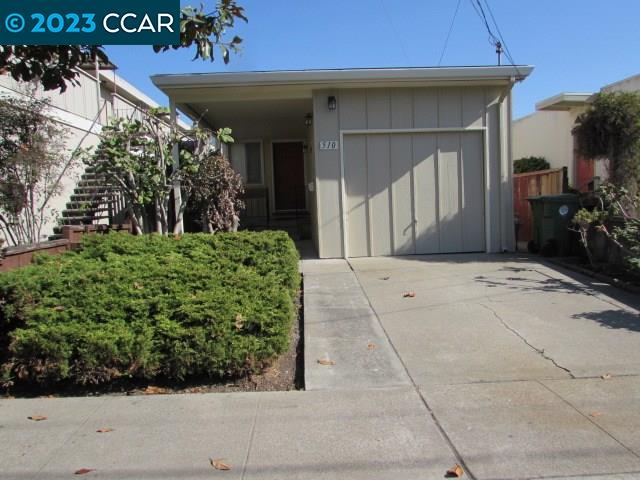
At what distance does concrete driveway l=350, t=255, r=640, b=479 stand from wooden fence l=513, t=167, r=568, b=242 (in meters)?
3.91

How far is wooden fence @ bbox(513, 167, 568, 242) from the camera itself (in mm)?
12162

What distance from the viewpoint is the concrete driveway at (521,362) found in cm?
352

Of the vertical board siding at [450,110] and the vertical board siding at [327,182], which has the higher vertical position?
the vertical board siding at [450,110]

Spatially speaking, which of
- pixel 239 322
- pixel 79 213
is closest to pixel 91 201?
pixel 79 213

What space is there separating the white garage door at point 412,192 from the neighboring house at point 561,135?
2279mm

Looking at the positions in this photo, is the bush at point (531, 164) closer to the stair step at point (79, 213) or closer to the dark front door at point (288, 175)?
the dark front door at point (288, 175)

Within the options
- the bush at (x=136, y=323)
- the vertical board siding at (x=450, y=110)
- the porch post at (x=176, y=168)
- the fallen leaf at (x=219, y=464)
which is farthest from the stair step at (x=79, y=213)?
the fallen leaf at (x=219, y=464)

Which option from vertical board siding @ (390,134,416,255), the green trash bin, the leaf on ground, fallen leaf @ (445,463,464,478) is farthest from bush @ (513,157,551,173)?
fallen leaf @ (445,463,464,478)

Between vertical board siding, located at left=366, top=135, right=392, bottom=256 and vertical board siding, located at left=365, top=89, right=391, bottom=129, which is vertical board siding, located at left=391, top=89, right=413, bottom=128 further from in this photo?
vertical board siding, located at left=366, top=135, right=392, bottom=256

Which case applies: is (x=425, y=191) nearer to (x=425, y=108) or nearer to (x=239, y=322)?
(x=425, y=108)

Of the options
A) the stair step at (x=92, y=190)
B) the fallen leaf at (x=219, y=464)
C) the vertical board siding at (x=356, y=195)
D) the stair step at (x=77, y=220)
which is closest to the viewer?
the fallen leaf at (x=219, y=464)

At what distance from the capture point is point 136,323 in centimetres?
487

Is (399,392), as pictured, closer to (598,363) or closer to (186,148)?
(598,363)

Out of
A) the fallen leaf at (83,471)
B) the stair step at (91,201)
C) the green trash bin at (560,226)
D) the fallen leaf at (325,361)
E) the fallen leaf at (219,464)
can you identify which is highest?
the stair step at (91,201)
